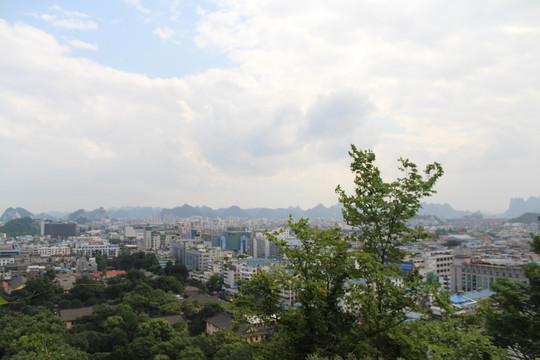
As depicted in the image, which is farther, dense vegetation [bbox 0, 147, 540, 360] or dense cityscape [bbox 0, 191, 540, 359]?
dense cityscape [bbox 0, 191, 540, 359]

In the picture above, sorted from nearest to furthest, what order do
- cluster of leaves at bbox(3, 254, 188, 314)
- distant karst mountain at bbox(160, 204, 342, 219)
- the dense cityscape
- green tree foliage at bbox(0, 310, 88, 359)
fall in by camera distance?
the dense cityscape → green tree foliage at bbox(0, 310, 88, 359) → cluster of leaves at bbox(3, 254, 188, 314) → distant karst mountain at bbox(160, 204, 342, 219)

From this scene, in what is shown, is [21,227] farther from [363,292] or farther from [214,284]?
[363,292]

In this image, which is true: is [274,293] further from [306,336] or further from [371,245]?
[371,245]

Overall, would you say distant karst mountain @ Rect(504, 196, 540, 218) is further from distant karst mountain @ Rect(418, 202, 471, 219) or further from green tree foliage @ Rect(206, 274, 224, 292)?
green tree foliage @ Rect(206, 274, 224, 292)

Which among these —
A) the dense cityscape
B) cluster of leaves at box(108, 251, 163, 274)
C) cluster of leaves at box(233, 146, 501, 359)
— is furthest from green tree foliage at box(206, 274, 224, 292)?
cluster of leaves at box(233, 146, 501, 359)

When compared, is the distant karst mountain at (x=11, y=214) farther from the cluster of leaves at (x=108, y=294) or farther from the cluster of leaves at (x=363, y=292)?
the cluster of leaves at (x=363, y=292)

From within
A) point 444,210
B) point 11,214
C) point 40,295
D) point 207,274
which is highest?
point 11,214

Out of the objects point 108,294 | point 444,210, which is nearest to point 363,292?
point 108,294

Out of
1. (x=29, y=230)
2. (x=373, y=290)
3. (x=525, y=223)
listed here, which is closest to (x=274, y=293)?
(x=373, y=290)

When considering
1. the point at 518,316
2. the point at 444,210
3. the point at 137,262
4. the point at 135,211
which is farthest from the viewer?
the point at 135,211
